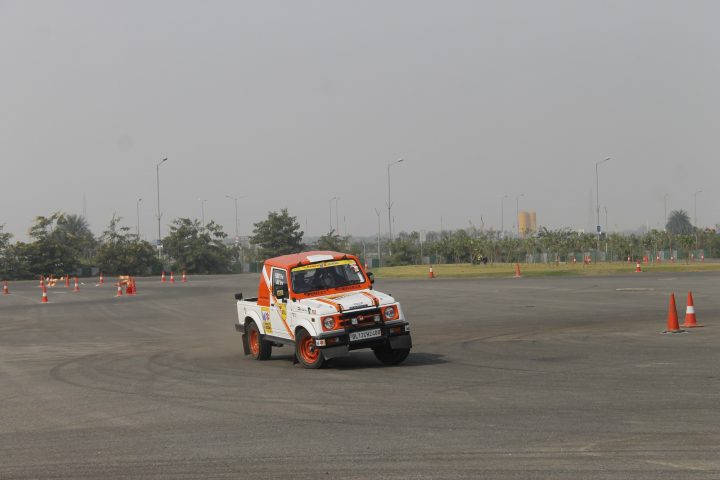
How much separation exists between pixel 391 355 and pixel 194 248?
3431 inches

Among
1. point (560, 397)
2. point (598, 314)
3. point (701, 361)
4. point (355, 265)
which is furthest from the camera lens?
point (598, 314)

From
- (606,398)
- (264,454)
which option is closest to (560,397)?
(606,398)

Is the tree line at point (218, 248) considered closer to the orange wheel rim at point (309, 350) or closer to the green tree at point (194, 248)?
the green tree at point (194, 248)

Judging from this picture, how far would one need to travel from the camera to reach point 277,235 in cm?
9975

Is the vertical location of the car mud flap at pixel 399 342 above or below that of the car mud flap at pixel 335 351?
above

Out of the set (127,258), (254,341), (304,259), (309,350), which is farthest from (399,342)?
(127,258)

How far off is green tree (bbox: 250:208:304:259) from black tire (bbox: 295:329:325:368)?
8398 centimetres

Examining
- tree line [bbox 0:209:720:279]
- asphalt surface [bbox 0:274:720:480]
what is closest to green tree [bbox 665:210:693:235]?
tree line [bbox 0:209:720:279]

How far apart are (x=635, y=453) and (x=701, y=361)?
6.79 meters

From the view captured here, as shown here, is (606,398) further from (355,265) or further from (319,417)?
(355,265)

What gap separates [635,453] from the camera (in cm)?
768

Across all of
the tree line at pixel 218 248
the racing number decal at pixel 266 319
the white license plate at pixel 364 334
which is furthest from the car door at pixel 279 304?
the tree line at pixel 218 248

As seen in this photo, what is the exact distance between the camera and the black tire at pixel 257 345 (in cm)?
1623

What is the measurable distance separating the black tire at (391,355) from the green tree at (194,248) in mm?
85955
